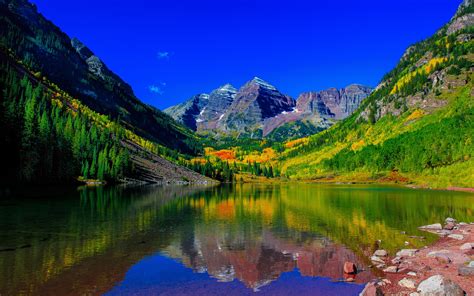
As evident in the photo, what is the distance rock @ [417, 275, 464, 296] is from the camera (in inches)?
863

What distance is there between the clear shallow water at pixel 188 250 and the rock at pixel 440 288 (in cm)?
520

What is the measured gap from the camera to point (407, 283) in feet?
85.3

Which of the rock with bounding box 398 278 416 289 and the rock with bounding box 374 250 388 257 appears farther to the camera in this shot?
the rock with bounding box 374 250 388 257

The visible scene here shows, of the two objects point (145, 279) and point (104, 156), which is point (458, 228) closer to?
point (145, 279)

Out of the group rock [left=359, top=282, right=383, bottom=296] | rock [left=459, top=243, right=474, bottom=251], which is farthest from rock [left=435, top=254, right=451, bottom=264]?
rock [left=359, top=282, right=383, bottom=296]

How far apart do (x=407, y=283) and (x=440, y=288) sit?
408 cm

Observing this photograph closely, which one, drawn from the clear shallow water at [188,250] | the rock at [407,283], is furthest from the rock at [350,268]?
the rock at [407,283]

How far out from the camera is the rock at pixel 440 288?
71.9ft

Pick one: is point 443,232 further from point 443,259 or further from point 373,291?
point 373,291

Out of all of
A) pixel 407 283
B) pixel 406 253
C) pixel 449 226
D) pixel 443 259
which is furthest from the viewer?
pixel 449 226

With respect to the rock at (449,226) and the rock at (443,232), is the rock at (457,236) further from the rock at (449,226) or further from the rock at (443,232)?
the rock at (449,226)

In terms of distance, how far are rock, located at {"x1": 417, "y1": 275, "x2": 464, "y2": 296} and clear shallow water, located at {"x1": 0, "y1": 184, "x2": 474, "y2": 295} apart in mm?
5200

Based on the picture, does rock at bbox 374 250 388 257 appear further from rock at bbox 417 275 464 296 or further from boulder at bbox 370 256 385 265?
rock at bbox 417 275 464 296

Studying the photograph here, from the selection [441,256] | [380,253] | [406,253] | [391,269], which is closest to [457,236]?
[406,253]
